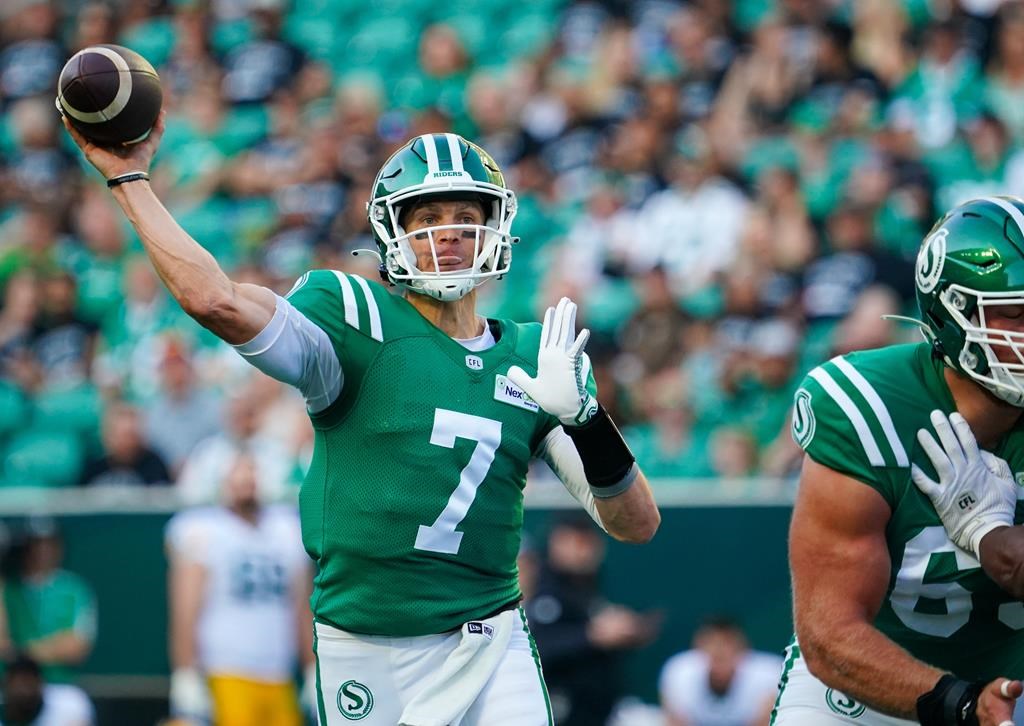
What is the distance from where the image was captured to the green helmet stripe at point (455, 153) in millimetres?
4031

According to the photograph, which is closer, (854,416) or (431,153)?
(854,416)

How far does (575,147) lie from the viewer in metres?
10.5

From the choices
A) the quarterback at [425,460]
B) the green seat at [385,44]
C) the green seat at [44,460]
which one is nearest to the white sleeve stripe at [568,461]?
the quarterback at [425,460]

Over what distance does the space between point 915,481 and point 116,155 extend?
1.91 metres

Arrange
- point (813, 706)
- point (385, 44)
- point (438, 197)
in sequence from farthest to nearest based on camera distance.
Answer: point (385, 44) < point (438, 197) < point (813, 706)

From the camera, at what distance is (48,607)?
8547 mm

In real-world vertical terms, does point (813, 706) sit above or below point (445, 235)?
below

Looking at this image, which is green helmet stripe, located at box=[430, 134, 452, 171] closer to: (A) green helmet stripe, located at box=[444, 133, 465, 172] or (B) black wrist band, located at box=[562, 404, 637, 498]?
(A) green helmet stripe, located at box=[444, 133, 465, 172]

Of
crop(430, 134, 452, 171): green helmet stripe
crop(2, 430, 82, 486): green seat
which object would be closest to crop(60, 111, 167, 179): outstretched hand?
crop(430, 134, 452, 171): green helmet stripe

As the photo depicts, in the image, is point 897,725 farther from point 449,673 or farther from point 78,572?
point 78,572

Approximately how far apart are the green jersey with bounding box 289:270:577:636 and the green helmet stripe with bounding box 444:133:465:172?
360 millimetres

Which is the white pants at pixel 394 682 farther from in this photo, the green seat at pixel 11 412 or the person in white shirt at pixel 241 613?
the green seat at pixel 11 412

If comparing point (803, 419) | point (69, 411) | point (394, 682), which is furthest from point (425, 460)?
point (69, 411)

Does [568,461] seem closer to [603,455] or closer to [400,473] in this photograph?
[603,455]
